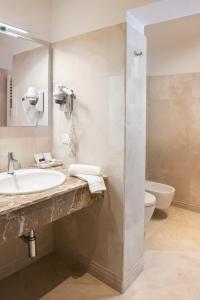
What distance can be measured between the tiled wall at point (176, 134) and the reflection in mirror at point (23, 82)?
1.80 metres

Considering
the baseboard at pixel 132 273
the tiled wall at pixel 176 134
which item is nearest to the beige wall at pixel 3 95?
the baseboard at pixel 132 273

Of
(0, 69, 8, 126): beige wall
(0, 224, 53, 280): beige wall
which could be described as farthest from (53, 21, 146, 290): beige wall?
(0, 69, 8, 126): beige wall

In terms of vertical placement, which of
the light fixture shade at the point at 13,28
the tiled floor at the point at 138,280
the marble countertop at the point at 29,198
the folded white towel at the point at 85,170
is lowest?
the tiled floor at the point at 138,280

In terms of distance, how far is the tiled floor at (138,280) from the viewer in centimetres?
169

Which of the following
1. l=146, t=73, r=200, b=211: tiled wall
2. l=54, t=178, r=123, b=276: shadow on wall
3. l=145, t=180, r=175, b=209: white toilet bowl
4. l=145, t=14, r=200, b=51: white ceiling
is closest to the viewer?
l=54, t=178, r=123, b=276: shadow on wall

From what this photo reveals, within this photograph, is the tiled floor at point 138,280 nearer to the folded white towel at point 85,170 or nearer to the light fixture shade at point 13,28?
the folded white towel at point 85,170

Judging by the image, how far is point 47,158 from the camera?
2012mm

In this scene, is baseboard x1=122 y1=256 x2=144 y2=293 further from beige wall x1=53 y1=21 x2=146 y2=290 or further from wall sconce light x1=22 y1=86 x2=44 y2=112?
wall sconce light x1=22 y1=86 x2=44 y2=112

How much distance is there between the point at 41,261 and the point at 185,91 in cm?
257

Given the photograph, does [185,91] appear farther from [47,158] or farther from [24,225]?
[24,225]

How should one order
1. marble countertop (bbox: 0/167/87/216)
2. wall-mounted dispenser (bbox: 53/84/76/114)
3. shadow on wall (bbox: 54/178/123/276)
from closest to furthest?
marble countertop (bbox: 0/167/87/216) → shadow on wall (bbox: 54/178/123/276) → wall-mounted dispenser (bbox: 53/84/76/114)

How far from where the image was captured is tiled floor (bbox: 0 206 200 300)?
1688 mm

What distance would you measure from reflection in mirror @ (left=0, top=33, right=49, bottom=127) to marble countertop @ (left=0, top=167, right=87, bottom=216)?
2.39 ft

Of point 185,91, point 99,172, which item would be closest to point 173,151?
point 185,91
